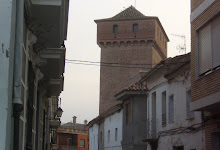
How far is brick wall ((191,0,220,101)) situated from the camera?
1268 cm

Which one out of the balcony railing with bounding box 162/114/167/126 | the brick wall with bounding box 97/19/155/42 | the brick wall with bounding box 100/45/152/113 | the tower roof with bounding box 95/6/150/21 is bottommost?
the balcony railing with bounding box 162/114/167/126

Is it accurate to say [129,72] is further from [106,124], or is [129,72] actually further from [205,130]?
[205,130]

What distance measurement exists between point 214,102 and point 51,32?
16.2 feet

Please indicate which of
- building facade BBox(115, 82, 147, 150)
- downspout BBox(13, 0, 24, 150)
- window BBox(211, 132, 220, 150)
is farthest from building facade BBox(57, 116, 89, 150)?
downspout BBox(13, 0, 24, 150)

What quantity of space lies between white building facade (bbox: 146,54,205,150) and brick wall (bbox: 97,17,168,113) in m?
27.3

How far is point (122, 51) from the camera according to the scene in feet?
180

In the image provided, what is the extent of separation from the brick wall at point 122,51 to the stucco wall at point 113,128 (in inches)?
495

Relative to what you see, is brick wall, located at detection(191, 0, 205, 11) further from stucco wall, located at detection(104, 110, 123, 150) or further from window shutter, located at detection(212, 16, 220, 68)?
stucco wall, located at detection(104, 110, 123, 150)

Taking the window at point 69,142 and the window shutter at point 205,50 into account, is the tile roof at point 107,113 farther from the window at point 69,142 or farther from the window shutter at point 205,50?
the window at point 69,142

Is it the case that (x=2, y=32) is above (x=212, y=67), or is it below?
below

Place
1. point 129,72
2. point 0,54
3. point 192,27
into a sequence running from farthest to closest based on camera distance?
point 129,72, point 192,27, point 0,54

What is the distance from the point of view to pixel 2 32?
561 centimetres

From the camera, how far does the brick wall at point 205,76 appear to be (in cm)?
1268

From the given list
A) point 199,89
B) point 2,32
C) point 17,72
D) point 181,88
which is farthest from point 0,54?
point 181,88
